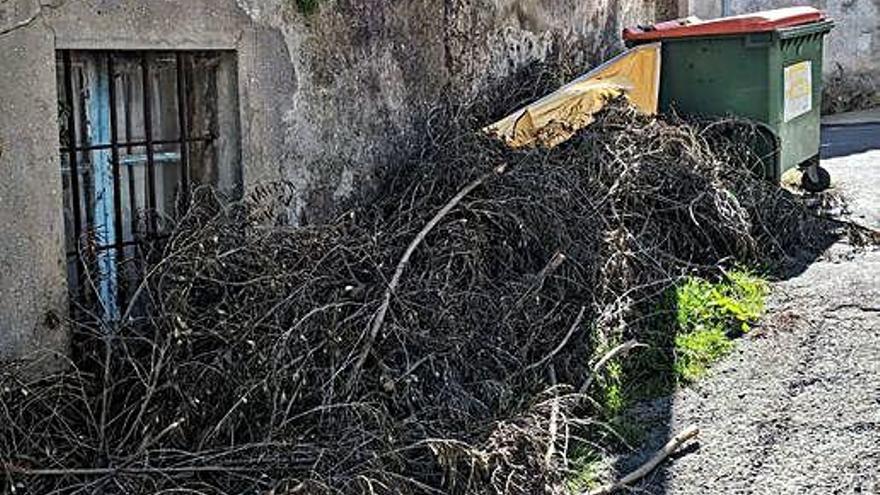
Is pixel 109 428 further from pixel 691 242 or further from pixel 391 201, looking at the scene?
pixel 691 242

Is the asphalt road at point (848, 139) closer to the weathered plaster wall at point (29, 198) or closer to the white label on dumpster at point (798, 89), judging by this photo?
the white label on dumpster at point (798, 89)

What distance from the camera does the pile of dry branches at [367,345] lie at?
12.7 feet

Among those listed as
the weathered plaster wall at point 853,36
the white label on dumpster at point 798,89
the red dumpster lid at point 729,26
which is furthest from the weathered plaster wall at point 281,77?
the weathered plaster wall at point 853,36

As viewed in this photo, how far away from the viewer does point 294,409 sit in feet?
13.8

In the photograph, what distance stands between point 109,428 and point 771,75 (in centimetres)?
576

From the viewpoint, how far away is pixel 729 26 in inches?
319

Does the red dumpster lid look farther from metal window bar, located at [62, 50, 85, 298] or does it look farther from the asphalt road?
metal window bar, located at [62, 50, 85, 298]

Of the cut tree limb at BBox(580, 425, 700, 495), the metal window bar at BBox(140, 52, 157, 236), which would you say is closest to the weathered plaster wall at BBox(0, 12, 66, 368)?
the metal window bar at BBox(140, 52, 157, 236)

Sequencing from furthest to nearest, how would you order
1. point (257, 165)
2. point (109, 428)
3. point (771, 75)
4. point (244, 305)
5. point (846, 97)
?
point (846, 97), point (771, 75), point (257, 165), point (244, 305), point (109, 428)

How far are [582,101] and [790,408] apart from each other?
9.23 feet

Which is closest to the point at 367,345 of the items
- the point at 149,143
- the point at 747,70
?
the point at 149,143

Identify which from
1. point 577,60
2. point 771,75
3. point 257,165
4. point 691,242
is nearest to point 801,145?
point 771,75

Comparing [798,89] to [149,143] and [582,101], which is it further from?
[149,143]

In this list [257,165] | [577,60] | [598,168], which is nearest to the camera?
[257,165]
